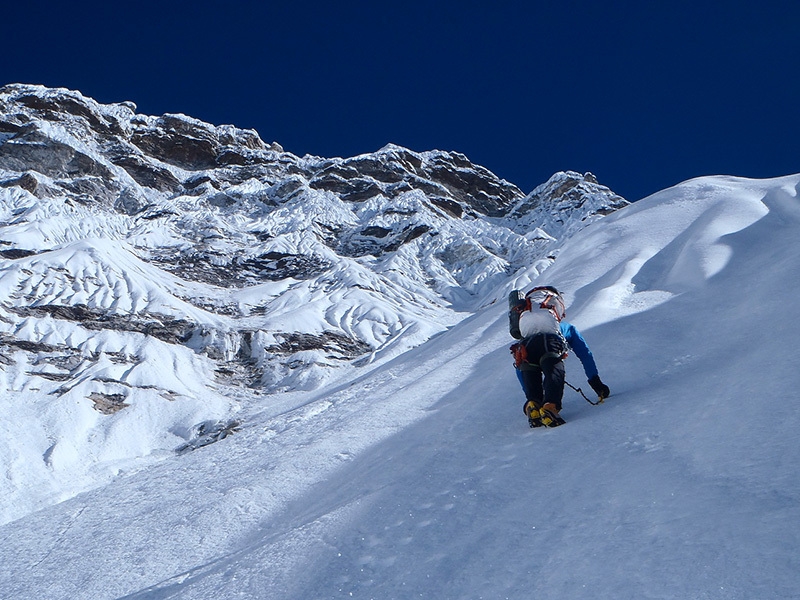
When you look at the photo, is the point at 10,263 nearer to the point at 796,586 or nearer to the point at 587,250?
the point at 587,250

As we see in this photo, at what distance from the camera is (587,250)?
1803cm

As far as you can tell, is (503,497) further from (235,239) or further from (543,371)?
(235,239)

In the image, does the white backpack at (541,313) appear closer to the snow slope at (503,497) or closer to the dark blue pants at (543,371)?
the dark blue pants at (543,371)

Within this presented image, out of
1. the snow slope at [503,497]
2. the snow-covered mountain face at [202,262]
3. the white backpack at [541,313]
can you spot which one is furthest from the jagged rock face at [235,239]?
the white backpack at [541,313]

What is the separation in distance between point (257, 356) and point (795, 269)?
52288 mm

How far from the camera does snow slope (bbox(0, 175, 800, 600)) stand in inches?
117

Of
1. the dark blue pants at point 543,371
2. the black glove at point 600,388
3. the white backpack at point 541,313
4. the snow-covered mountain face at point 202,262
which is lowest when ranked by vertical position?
the black glove at point 600,388

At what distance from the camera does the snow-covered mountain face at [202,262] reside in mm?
43312

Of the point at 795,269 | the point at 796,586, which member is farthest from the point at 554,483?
the point at 795,269

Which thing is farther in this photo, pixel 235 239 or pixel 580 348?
pixel 235 239

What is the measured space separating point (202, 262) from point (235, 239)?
12.8m

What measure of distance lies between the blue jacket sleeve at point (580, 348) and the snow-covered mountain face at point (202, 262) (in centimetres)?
2812

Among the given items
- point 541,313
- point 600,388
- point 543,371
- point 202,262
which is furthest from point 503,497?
point 202,262

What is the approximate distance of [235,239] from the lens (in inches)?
4016
